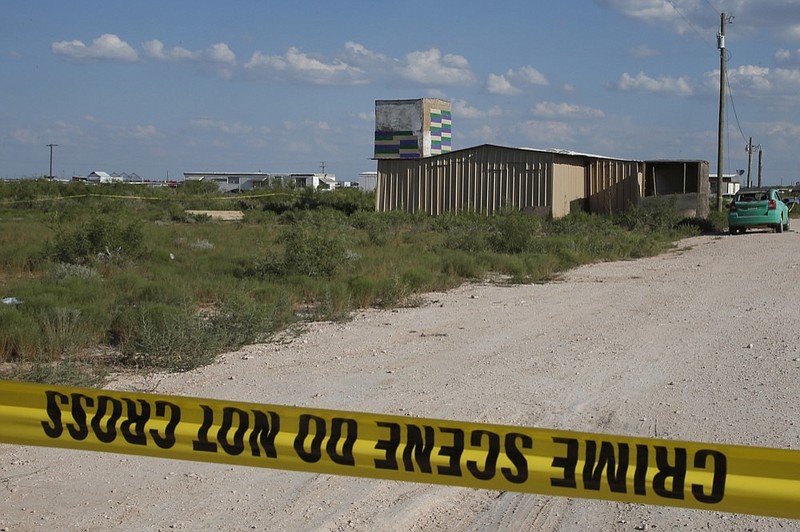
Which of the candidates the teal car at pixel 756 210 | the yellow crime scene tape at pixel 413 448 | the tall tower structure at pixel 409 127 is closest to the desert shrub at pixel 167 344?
the yellow crime scene tape at pixel 413 448

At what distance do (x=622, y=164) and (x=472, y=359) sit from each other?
33798 mm

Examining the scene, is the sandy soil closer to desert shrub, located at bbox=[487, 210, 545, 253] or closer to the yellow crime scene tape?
the yellow crime scene tape

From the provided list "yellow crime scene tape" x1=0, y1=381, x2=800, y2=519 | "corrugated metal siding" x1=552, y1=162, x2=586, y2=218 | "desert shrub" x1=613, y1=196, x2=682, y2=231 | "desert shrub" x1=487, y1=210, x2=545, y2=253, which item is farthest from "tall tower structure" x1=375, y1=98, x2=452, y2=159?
"yellow crime scene tape" x1=0, y1=381, x2=800, y2=519

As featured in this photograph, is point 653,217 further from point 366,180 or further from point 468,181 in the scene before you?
point 366,180

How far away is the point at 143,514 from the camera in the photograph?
19.3 feet

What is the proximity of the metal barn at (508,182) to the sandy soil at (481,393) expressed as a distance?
909 inches

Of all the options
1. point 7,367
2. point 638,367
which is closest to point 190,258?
point 7,367

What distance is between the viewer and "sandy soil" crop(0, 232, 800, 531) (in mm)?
5867

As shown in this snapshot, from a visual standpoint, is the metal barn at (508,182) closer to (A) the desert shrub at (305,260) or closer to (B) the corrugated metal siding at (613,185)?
(B) the corrugated metal siding at (613,185)

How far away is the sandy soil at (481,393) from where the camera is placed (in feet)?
19.2

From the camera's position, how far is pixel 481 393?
8.87 m

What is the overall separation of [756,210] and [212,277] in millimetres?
22367

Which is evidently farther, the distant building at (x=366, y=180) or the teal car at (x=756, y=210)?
the distant building at (x=366, y=180)

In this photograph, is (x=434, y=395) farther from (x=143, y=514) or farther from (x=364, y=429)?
(x=364, y=429)
